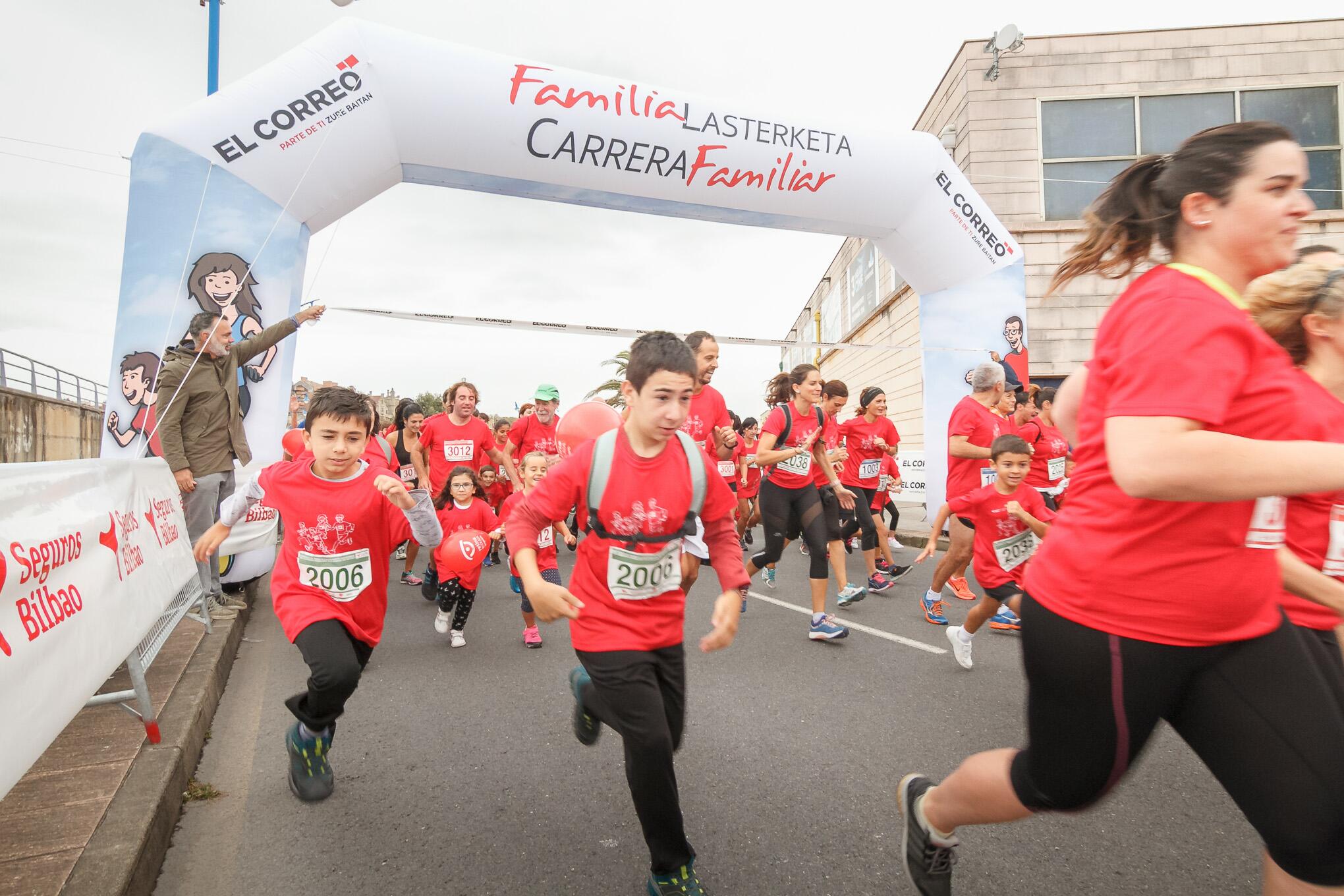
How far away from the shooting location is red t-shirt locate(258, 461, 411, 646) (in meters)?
3.18

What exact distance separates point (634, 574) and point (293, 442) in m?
5.50

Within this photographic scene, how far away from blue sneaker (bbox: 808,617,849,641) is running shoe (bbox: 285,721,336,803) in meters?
3.51

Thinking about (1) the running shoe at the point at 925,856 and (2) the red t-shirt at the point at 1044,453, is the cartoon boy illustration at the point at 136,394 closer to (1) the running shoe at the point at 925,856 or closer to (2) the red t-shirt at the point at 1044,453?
(1) the running shoe at the point at 925,856

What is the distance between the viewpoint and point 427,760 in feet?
11.7

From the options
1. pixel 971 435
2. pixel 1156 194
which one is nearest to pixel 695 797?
pixel 1156 194

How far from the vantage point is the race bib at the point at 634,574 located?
8.18 feet

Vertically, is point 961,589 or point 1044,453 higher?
point 1044,453

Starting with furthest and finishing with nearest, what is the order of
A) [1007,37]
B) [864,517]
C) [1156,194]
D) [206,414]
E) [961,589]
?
[1007,37]
[864,517]
[961,589]
[206,414]
[1156,194]

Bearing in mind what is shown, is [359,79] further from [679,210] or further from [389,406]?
[389,406]

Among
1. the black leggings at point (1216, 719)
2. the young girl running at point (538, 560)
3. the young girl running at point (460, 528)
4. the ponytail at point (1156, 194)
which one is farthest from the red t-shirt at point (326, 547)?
the ponytail at point (1156, 194)

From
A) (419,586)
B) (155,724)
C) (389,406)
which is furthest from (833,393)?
(389,406)

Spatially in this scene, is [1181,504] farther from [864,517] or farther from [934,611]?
[864,517]

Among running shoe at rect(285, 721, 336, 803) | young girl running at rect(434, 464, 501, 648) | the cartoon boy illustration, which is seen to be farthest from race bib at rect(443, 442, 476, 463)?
running shoe at rect(285, 721, 336, 803)

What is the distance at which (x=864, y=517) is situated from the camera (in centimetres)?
812
